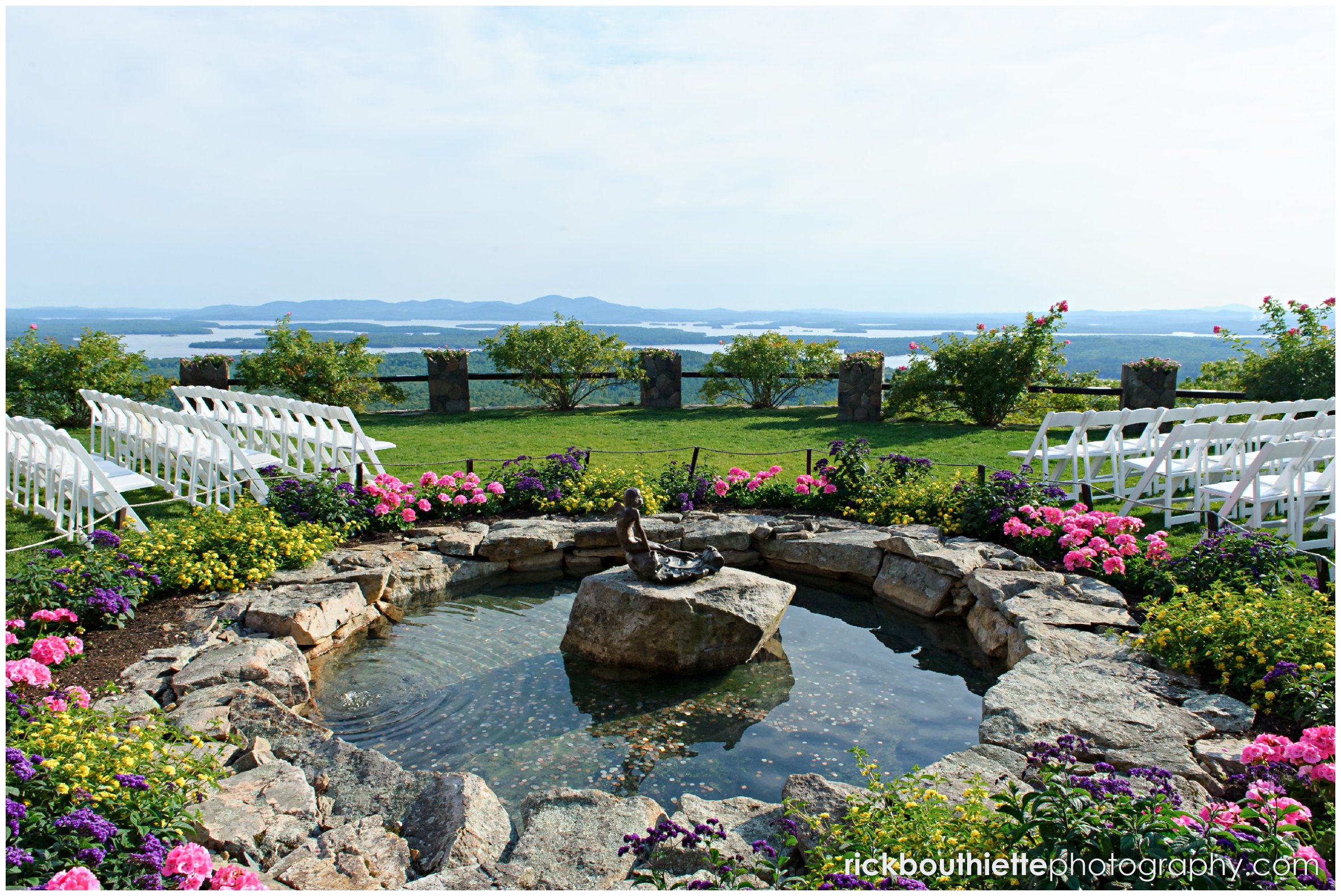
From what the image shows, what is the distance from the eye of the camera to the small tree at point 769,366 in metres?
15.8

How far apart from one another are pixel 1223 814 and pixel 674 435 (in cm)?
1034

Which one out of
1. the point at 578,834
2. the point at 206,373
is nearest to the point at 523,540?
the point at 578,834

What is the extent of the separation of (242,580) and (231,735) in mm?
2331

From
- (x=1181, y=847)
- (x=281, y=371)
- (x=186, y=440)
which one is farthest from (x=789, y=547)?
(x=281, y=371)

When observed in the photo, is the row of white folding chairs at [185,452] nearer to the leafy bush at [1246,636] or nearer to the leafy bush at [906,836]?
the leafy bush at [906,836]

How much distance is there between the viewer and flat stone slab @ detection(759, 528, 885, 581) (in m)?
7.12

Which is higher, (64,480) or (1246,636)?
(64,480)

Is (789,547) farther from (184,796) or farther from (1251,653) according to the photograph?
(184,796)

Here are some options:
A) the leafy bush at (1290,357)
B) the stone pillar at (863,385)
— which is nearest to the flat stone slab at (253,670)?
the stone pillar at (863,385)

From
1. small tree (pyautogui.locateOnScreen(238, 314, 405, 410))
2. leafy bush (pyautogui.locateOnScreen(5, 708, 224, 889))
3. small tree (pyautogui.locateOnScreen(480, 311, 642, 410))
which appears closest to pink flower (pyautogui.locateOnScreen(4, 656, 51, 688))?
leafy bush (pyautogui.locateOnScreen(5, 708, 224, 889))

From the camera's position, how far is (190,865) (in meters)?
2.73

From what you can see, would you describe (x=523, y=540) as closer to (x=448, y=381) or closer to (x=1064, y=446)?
(x=1064, y=446)

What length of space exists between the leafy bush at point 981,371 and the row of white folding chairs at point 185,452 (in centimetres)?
1004

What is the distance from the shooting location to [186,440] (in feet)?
29.9
